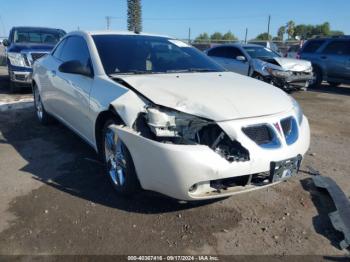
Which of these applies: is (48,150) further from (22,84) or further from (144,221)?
(22,84)

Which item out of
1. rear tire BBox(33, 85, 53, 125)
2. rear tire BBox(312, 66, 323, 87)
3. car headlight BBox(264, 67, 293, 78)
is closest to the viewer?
rear tire BBox(33, 85, 53, 125)

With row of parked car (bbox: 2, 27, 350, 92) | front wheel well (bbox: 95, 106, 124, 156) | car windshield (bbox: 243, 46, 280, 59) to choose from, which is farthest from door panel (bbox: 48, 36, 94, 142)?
car windshield (bbox: 243, 46, 280, 59)

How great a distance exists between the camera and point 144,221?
10.9ft

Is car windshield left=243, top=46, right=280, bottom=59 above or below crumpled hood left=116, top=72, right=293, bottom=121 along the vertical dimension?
below

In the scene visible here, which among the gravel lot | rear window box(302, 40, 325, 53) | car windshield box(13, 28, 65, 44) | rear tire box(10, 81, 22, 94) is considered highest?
car windshield box(13, 28, 65, 44)

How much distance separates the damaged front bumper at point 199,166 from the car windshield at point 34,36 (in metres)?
9.12

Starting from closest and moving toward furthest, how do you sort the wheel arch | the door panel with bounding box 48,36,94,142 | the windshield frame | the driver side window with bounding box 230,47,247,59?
the wheel arch
the door panel with bounding box 48,36,94,142
the windshield frame
the driver side window with bounding box 230,47,247,59

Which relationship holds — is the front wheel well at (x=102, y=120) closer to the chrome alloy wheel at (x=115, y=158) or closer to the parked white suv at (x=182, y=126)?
the parked white suv at (x=182, y=126)

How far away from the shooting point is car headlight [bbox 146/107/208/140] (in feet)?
10.0

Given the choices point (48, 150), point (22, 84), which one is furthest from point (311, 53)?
point (48, 150)

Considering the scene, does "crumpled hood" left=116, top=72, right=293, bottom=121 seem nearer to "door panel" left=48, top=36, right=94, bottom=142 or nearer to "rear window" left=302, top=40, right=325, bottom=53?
"door panel" left=48, top=36, right=94, bottom=142

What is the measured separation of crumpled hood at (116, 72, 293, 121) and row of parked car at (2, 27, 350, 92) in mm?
6929

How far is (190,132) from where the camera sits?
10.1 feet

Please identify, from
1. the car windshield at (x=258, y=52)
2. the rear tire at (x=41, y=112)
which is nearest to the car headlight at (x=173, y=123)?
the rear tire at (x=41, y=112)
